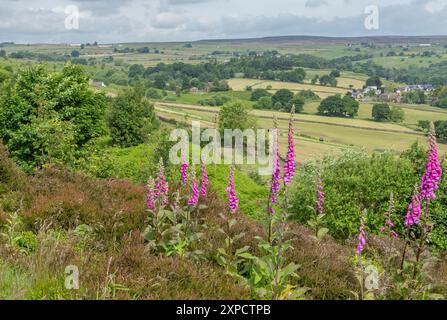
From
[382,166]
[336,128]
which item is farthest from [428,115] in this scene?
[382,166]

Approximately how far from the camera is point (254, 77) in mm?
188125

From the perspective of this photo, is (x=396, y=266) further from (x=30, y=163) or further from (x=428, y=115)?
(x=428, y=115)

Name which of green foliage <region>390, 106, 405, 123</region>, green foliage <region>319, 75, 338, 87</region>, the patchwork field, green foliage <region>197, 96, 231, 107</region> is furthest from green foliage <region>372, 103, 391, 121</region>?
green foliage <region>319, 75, 338, 87</region>

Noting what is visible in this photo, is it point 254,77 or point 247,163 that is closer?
point 247,163

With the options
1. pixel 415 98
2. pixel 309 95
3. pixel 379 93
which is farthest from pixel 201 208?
pixel 379 93

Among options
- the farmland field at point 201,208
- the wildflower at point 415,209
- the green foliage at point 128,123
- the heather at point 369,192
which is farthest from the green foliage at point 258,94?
the wildflower at point 415,209

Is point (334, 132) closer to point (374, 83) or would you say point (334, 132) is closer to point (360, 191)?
point (360, 191)

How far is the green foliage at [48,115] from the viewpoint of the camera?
92.3 ft

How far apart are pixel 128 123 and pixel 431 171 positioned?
64.5 m

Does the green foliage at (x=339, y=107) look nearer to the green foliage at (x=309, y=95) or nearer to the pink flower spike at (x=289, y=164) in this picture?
the green foliage at (x=309, y=95)

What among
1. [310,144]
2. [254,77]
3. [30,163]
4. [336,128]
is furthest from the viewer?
[254,77]

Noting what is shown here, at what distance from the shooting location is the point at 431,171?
6.44m

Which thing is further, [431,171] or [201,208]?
[201,208]
